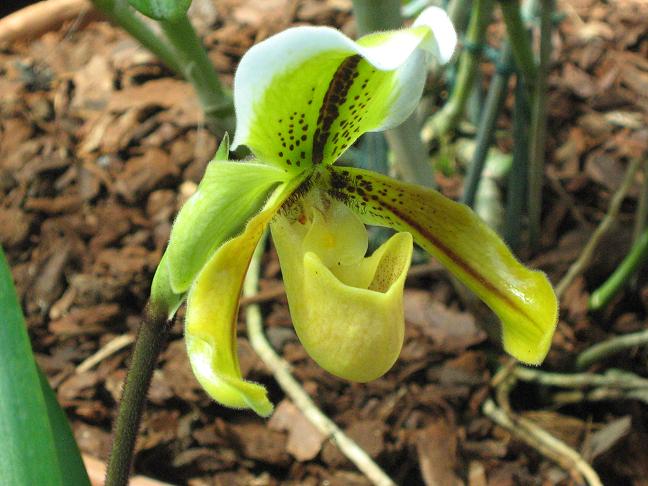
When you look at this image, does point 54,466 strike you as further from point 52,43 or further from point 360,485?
point 52,43

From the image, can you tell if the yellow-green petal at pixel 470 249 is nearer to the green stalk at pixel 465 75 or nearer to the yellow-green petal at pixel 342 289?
the yellow-green petal at pixel 342 289

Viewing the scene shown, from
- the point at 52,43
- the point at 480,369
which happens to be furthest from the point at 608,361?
the point at 52,43

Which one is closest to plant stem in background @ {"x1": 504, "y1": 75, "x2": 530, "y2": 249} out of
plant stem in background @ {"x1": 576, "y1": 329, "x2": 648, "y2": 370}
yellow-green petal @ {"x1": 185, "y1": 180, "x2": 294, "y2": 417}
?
plant stem in background @ {"x1": 576, "y1": 329, "x2": 648, "y2": 370}

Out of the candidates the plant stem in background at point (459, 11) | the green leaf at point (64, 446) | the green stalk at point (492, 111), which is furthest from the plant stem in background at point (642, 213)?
the green leaf at point (64, 446)

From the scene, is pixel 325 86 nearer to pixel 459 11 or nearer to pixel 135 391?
pixel 135 391

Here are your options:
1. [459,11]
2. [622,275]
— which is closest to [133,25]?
[459,11]

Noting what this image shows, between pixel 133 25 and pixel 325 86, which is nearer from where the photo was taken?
pixel 325 86
